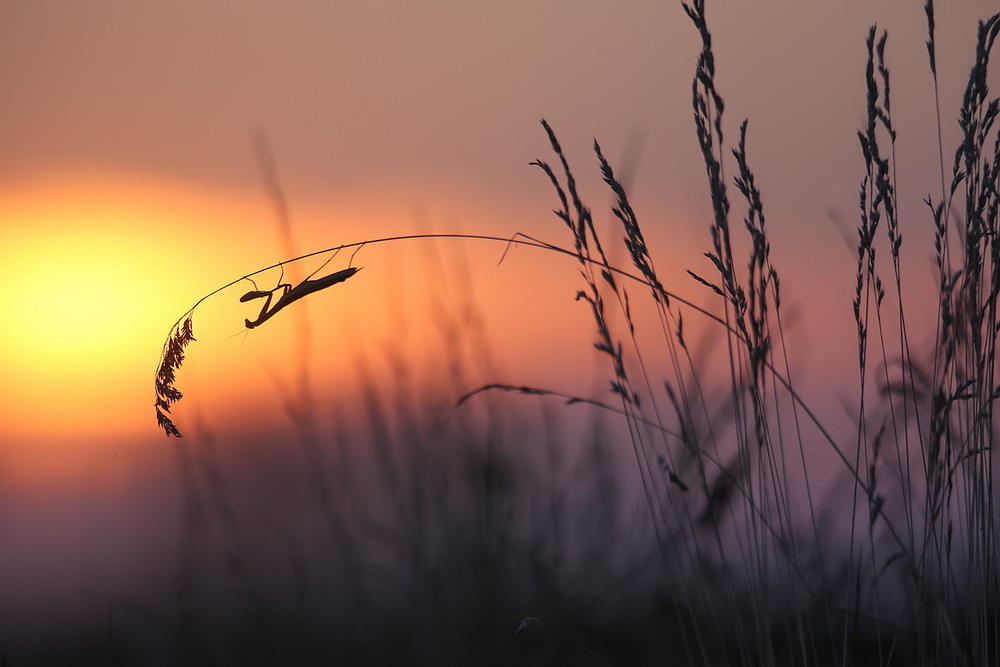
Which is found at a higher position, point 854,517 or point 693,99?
point 693,99

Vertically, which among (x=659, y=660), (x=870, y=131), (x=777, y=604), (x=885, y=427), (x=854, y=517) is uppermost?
(x=870, y=131)

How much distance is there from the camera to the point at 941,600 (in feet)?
3.31

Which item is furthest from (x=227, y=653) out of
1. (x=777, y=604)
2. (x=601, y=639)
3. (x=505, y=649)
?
(x=777, y=604)

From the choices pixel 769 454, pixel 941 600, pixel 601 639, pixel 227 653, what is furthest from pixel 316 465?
pixel 941 600

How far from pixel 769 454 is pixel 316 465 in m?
0.86

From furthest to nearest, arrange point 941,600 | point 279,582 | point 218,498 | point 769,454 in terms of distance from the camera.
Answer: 1. point 218,498
2. point 279,582
3. point 769,454
4. point 941,600

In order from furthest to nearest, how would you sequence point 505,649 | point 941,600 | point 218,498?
point 218,498 → point 505,649 → point 941,600

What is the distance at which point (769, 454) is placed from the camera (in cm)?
118

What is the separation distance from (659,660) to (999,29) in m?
1.07

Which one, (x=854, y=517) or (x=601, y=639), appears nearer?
(x=854, y=517)

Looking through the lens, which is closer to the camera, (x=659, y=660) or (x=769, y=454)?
(x=769, y=454)

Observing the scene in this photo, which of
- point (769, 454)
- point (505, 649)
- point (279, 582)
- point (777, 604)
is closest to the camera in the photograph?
point (769, 454)

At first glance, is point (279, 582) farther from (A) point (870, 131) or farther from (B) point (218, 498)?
(A) point (870, 131)

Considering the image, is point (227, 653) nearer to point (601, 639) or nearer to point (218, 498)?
point (218, 498)
